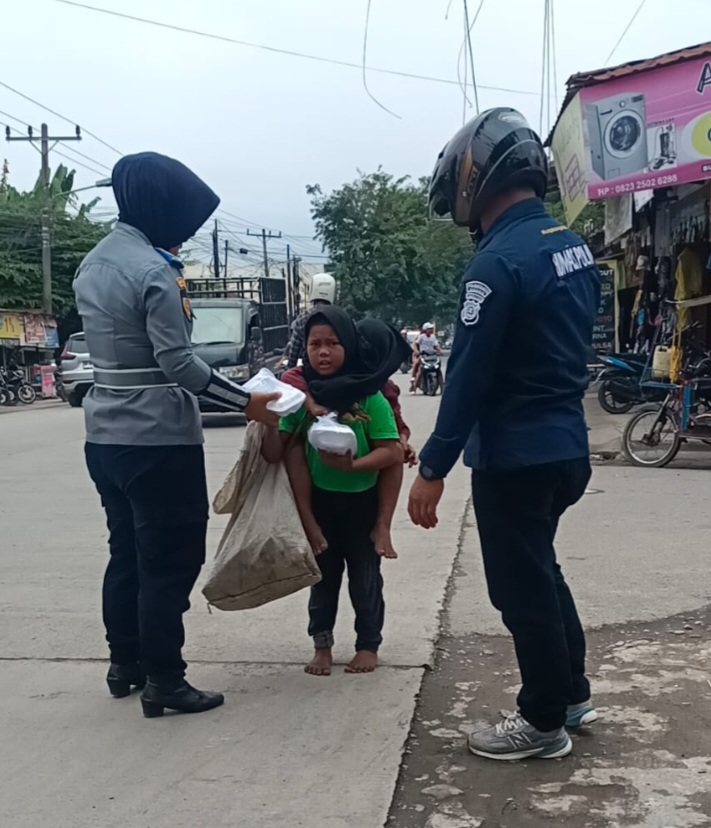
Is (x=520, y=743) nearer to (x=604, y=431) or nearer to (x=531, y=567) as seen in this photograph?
(x=531, y=567)

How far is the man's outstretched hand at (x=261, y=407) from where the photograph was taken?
3783mm

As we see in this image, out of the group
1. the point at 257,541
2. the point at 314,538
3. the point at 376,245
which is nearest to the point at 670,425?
the point at 314,538

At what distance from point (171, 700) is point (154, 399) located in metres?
1.10

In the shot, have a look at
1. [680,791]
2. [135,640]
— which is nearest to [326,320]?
[135,640]

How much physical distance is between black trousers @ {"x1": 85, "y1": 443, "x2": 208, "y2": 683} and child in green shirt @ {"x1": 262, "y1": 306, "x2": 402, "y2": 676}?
400mm

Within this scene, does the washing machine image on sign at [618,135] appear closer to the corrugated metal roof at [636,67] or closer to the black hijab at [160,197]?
the corrugated metal roof at [636,67]

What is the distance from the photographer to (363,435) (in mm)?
4062

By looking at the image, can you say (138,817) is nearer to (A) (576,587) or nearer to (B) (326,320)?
(B) (326,320)

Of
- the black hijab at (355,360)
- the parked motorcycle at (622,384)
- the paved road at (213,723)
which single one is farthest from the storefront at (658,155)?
the black hijab at (355,360)

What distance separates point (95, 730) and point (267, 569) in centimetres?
83

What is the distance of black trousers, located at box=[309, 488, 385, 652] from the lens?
13.6 feet

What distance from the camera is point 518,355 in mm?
3227

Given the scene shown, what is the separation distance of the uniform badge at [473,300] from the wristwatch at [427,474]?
469 mm

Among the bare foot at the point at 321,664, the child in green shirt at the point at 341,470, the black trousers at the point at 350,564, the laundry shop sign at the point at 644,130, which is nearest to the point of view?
the child in green shirt at the point at 341,470
